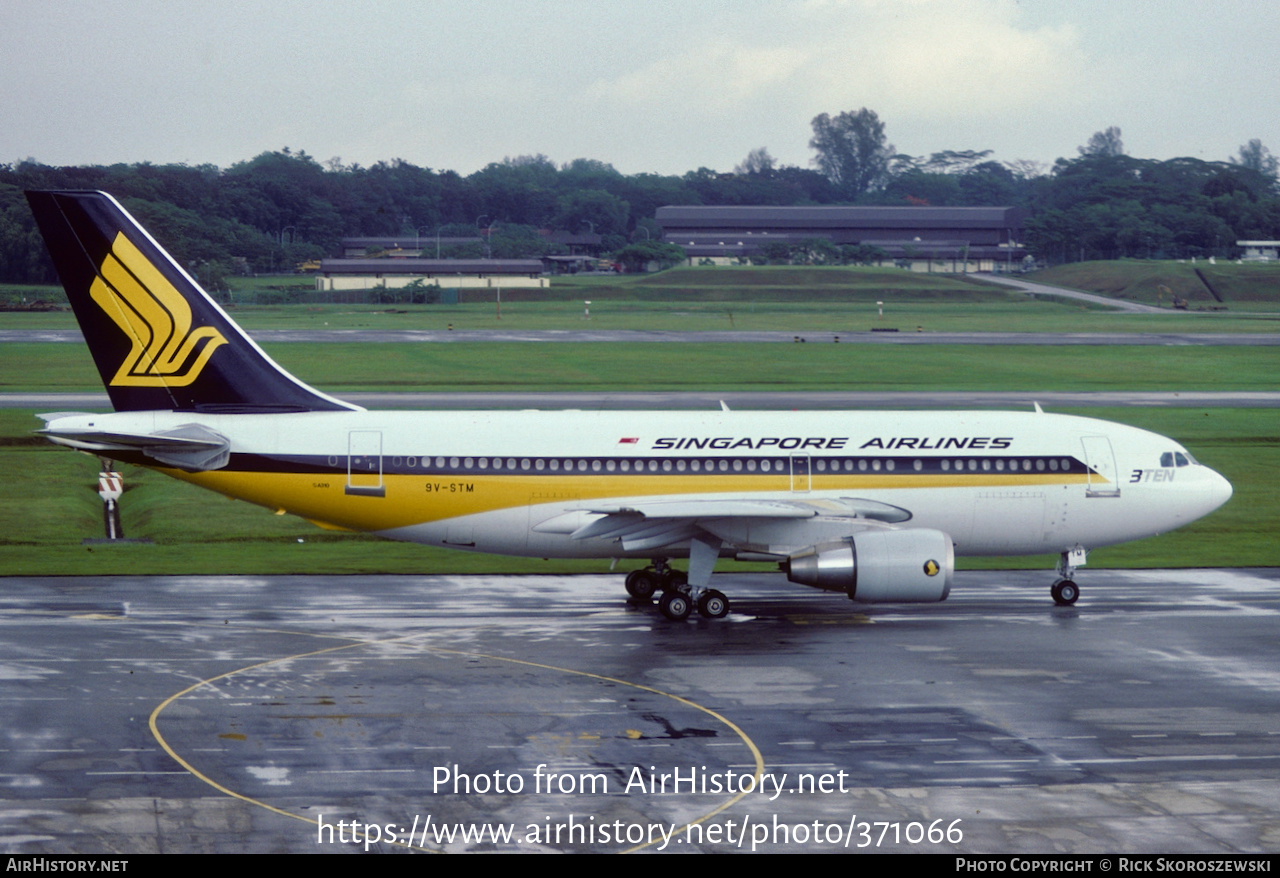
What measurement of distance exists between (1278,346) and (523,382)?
64.9m

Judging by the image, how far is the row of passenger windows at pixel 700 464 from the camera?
32.7m

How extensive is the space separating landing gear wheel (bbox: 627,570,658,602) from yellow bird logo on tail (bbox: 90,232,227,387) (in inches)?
463

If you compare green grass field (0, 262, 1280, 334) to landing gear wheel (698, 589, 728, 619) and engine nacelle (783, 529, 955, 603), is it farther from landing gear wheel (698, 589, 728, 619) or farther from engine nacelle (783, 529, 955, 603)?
engine nacelle (783, 529, 955, 603)

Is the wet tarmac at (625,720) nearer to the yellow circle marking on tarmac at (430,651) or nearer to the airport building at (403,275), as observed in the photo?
the yellow circle marking on tarmac at (430,651)

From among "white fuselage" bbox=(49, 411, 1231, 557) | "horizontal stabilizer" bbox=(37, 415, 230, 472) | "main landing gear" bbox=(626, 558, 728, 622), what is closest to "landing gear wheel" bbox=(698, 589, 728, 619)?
"main landing gear" bbox=(626, 558, 728, 622)

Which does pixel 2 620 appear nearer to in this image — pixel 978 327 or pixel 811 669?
pixel 811 669

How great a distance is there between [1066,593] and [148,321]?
23456 mm

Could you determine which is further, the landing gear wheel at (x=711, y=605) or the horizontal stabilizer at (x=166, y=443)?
the landing gear wheel at (x=711, y=605)

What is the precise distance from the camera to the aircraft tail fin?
31891 millimetres

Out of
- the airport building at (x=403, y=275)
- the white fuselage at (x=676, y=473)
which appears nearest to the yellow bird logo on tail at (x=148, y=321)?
the white fuselage at (x=676, y=473)

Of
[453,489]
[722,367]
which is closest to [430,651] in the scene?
[453,489]

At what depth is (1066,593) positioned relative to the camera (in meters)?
33.8

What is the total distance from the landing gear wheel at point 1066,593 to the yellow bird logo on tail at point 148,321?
2158cm

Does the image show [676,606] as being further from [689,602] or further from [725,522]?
[725,522]
